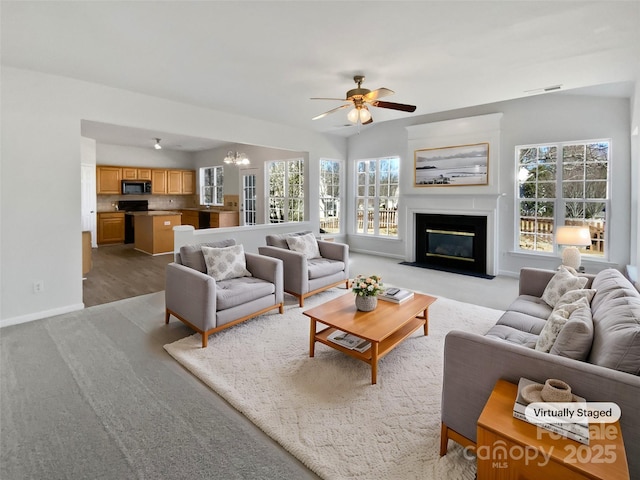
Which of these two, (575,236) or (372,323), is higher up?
(575,236)

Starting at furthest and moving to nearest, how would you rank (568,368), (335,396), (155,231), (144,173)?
(144,173)
(155,231)
(335,396)
(568,368)

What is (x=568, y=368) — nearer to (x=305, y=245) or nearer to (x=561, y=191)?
(x=305, y=245)

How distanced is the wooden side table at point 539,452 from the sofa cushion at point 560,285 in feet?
5.98

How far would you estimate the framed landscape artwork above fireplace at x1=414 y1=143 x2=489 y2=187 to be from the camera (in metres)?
5.84

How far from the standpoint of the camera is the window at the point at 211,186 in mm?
9695

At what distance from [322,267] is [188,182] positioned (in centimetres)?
722

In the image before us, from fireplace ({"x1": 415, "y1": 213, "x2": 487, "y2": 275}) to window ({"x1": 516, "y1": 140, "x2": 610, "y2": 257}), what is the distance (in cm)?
66

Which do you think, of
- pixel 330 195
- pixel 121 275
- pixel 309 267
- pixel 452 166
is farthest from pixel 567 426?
pixel 330 195

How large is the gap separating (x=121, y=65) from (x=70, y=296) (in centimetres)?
263

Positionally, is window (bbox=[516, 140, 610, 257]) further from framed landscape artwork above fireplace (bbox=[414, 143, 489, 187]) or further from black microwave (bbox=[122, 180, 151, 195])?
black microwave (bbox=[122, 180, 151, 195])

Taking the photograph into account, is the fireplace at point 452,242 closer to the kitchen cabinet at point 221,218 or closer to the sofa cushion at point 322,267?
the sofa cushion at point 322,267

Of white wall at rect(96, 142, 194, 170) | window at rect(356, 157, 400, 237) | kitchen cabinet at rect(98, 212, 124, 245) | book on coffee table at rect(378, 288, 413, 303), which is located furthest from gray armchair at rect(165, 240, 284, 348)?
white wall at rect(96, 142, 194, 170)

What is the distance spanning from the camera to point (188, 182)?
1009cm

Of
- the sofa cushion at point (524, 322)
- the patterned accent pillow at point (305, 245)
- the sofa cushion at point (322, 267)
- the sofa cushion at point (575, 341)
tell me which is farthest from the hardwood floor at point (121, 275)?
the sofa cushion at point (575, 341)
